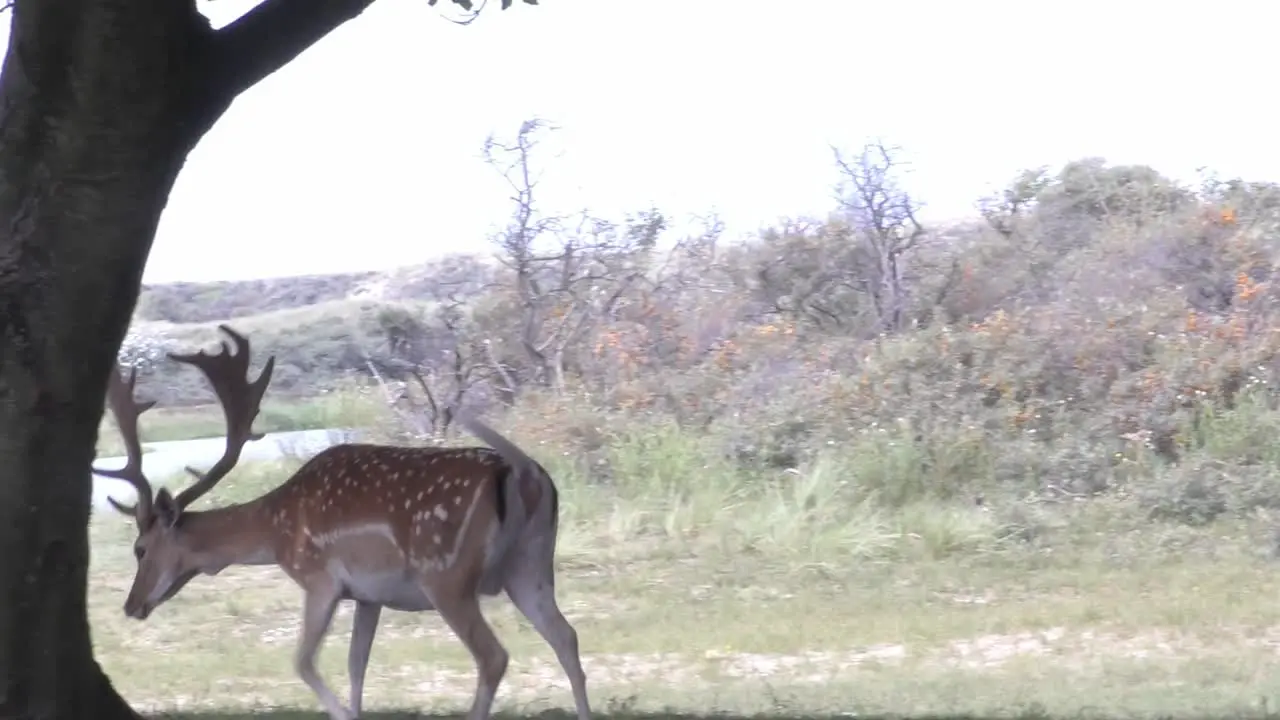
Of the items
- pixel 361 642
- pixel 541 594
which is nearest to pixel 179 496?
pixel 361 642

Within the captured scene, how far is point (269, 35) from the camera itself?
13.5 feet

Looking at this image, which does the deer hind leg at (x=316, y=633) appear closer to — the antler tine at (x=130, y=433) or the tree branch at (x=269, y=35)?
the antler tine at (x=130, y=433)

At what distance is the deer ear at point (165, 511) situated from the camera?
19.7 ft

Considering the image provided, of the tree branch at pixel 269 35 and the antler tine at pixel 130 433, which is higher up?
the tree branch at pixel 269 35

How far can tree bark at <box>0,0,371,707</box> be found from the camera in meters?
3.74

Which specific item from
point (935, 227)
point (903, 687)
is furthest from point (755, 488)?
point (935, 227)

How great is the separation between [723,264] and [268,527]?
11230 mm

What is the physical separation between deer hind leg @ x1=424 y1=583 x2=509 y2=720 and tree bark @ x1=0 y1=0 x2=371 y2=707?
1476 mm

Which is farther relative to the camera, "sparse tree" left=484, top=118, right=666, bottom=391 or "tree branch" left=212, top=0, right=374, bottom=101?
"sparse tree" left=484, top=118, right=666, bottom=391

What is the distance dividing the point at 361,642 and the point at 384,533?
66 centimetres

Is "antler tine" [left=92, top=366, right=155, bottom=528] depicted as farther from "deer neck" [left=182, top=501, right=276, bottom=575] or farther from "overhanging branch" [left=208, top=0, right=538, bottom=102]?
"overhanging branch" [left=208, top=0, right=538, bottom=102]

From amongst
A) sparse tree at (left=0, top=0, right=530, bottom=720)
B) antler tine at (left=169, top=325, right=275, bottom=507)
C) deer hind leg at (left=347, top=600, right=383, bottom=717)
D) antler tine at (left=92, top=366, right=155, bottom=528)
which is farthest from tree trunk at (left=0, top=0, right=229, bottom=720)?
antler tine at (left=169, top=325, right=275, bottom=507)

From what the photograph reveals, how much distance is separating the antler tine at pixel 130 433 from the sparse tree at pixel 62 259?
1.77m

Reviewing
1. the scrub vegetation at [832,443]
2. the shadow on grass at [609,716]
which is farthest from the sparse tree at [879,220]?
the shadow on grass at [609,716]
